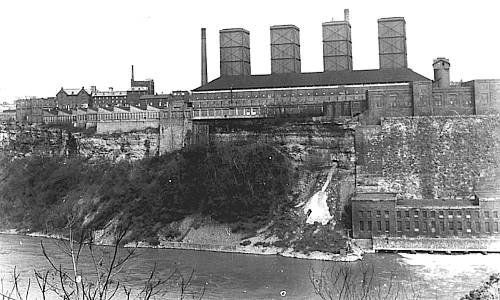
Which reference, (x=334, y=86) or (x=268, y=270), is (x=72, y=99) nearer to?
(x=334, y=86)

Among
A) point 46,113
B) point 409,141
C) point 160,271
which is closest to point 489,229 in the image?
point 409,141

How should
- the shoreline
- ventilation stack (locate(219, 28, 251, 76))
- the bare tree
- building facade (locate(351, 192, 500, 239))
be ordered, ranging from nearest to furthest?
the bare tree → the shoreline → building facade (locate(351, 192, 500, 239)) → ventilation stack (locate(219, 28, 251, 76))

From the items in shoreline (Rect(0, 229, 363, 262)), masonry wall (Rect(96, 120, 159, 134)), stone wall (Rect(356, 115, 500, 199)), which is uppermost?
Answer: masonry wall (Rect(96, 120, 159, 134))

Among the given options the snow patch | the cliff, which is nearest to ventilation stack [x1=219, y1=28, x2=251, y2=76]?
the cliff

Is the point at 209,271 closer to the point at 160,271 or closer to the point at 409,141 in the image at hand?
the point at 160,271

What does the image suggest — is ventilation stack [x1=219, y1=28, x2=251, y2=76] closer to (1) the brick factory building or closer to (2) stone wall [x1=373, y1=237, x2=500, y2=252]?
(1) the brick factory building

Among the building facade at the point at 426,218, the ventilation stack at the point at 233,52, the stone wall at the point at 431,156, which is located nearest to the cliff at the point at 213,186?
the stone wall at the point at 431,156
